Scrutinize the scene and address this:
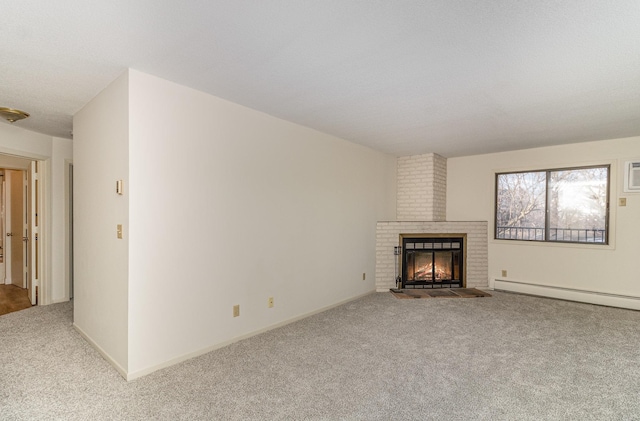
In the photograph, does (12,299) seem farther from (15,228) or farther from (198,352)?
(198,352)

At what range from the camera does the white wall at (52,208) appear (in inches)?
173

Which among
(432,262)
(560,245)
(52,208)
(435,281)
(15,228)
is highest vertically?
(52,208)

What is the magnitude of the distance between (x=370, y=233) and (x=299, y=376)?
3.08 metres

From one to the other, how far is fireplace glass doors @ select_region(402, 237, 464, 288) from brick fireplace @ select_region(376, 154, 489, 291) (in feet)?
0.26

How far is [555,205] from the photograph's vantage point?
17.2 ft

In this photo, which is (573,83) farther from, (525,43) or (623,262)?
(623,262)

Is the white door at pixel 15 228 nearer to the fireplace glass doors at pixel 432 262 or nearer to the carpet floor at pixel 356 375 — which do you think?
the carpet floor at pixel 356 375

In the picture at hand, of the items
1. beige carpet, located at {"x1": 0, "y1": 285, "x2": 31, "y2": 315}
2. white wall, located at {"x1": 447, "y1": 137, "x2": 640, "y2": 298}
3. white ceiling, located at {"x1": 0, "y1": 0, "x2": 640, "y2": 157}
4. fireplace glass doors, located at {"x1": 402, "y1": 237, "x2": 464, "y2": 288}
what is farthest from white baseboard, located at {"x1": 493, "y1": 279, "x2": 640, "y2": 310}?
beige carpet, located at {"x1": 0, "y1": 285, "x2": 31, "y2": 315}

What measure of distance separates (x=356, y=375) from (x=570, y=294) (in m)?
4.22

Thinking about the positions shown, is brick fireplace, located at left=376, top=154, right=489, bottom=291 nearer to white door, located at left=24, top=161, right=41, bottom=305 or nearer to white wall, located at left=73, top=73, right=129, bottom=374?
white wall, located at left=73, top=73, right=129, bottom=374

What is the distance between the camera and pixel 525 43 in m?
2.04

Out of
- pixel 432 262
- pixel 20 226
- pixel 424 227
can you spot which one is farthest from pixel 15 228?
pixel 432 262

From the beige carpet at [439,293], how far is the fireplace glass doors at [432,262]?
0.16 metres

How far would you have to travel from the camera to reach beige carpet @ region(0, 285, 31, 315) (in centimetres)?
430
